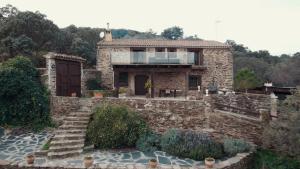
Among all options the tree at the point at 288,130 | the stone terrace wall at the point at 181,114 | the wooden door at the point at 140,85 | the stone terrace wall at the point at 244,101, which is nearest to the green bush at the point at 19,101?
the stone terrace wall at the point at 181,114

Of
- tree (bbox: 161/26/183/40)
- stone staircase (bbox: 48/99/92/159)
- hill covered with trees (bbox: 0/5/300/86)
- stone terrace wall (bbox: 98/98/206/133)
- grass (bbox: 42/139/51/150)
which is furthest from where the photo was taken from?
tree (bbox: 161/26/183/40)

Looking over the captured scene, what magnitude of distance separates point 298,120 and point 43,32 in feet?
73.3

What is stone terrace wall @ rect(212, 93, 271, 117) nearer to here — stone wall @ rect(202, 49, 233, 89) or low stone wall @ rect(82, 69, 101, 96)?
stone wall @ rect(202, 49, 233, 89)

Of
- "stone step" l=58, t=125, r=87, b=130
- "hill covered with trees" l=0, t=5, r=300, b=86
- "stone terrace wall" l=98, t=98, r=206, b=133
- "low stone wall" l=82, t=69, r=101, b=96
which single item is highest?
"hill covered with trees" l=0, t=5, r=300, b=86

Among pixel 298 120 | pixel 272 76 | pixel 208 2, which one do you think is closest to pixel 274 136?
pixel 298 120

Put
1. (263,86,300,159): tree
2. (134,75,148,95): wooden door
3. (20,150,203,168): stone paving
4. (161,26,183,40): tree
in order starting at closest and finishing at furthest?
Answer: (263,86,300,159): tree, (20,150,203,168): stone paving, (134,75,148,95): wooden door, (161,26,183,40): tree

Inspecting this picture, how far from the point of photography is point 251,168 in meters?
9.80

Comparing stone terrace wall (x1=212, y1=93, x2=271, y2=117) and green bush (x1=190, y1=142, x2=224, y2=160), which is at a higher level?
stone terrace wall (x1=212, y1=93, x2=271, y2=117)

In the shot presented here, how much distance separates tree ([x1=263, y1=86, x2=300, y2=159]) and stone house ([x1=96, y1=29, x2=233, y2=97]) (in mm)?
8845

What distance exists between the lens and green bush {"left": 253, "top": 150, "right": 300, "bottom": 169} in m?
8.92

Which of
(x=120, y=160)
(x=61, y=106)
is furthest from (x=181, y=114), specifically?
(x=61, y=106)

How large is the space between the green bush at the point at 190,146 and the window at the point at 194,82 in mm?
9396

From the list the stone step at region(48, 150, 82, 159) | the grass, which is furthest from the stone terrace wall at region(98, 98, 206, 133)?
the grass

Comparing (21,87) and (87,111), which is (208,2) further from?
(21,87)
